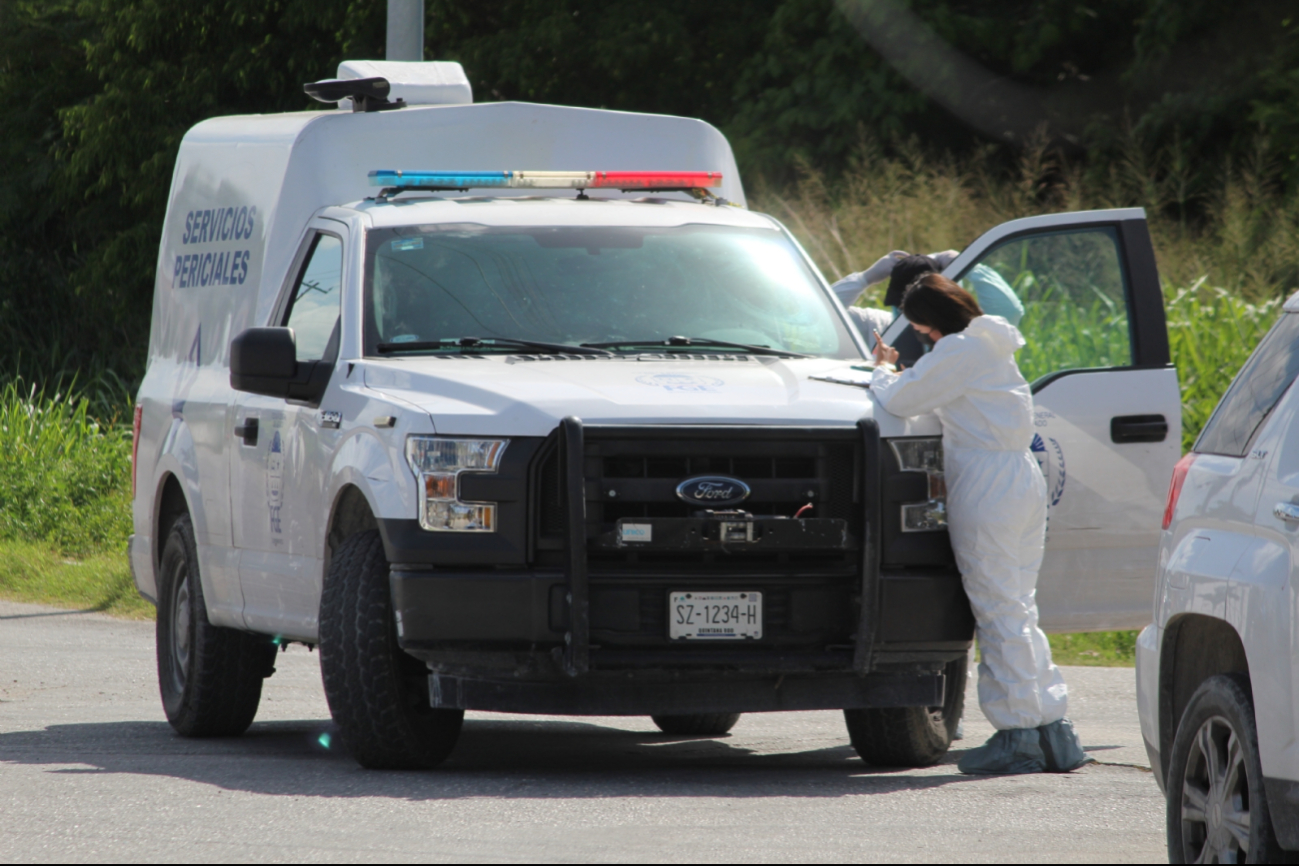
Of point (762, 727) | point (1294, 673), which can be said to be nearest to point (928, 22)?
point (762, 727)

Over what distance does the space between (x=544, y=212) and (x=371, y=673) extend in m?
2.30

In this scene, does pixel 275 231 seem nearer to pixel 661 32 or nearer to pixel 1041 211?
pixel 1041 211

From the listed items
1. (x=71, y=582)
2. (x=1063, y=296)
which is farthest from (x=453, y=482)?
(x=71, y=582)

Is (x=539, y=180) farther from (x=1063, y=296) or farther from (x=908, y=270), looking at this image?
(x=1063, y=296)

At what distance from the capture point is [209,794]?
667 cm

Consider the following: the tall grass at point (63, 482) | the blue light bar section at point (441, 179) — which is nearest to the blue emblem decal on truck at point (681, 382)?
the blue light bar section at point (441, 179)

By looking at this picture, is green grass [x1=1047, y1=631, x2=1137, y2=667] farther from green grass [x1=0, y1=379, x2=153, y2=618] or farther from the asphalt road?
green grass [x1=0, y1=379, x2=153, y2=618]

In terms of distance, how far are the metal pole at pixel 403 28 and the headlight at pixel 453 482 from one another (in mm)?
7351

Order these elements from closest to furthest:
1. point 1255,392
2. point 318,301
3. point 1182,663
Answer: point 1255,392, point 1182,663, point 318,301

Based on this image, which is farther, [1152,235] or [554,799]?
[1152,235]

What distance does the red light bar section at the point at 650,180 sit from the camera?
8.76 m

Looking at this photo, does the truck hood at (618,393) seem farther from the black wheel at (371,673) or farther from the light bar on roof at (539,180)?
the light bar on roof at (539,180)

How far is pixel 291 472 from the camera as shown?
781cm

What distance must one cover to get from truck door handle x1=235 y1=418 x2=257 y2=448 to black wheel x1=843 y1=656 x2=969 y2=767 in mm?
2645
